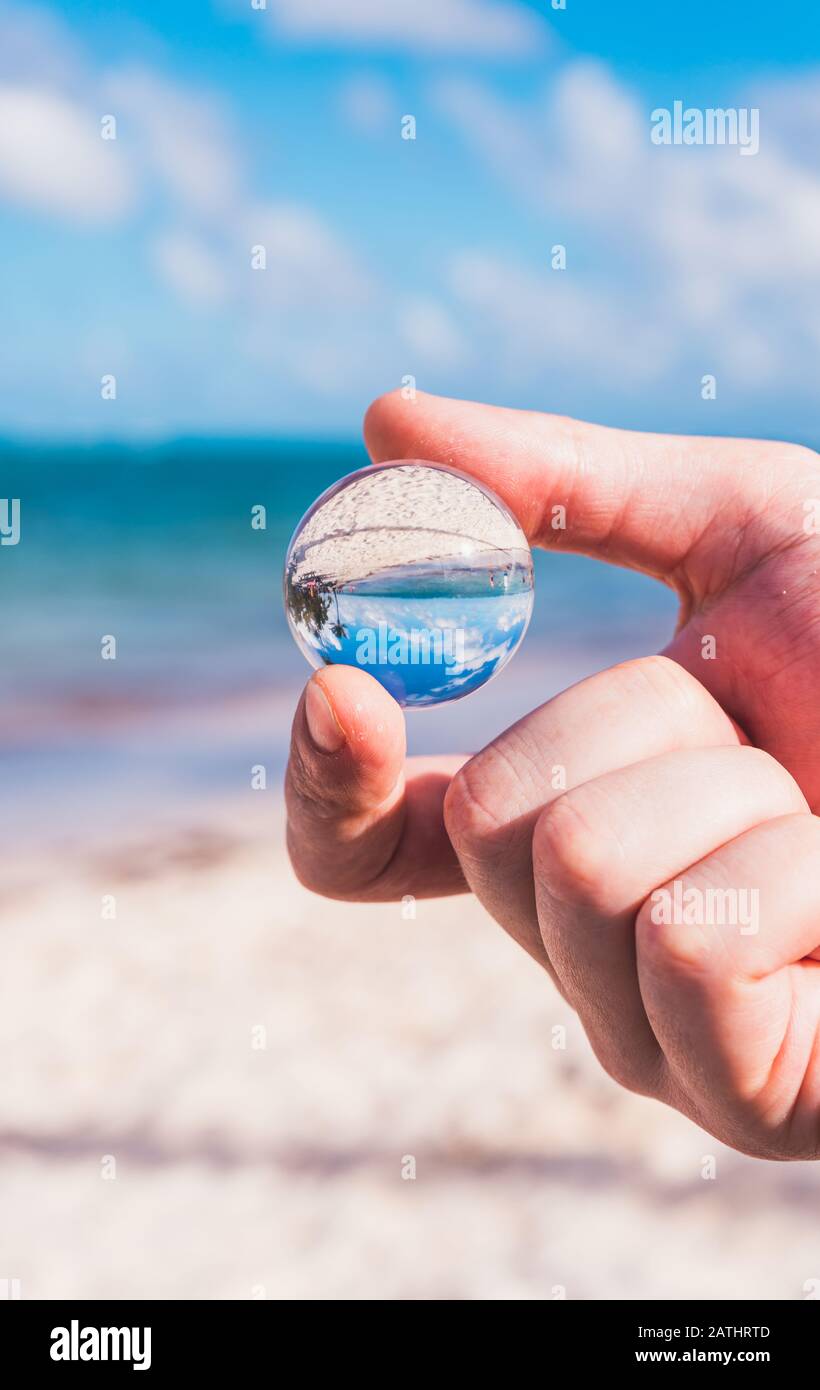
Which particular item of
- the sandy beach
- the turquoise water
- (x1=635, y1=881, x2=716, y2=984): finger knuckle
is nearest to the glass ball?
the turquoise water

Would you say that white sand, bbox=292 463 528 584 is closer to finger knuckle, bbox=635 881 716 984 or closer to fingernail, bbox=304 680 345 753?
fingernail, bbox=304 680 345 753

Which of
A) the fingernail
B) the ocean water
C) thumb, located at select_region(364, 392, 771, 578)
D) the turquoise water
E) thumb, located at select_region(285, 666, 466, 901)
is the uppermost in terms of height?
thumb, located at select_region(364, 392, 771, 578)

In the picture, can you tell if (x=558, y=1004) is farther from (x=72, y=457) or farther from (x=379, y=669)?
(x=72, y=457)

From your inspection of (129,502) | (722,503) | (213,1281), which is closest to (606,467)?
(722,503)

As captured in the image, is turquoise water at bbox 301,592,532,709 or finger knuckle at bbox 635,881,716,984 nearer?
finger knuckle at bbox 635,881,716,984

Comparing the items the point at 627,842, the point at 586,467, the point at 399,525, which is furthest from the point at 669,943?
the point at 586,467

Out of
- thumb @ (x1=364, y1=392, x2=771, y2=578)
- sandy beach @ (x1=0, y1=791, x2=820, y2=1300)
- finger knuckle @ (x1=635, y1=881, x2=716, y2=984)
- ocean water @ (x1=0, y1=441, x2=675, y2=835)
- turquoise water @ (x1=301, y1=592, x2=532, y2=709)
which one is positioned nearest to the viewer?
finger knuckle @ (x1=635, y1=881, x2=716, y2=984)
